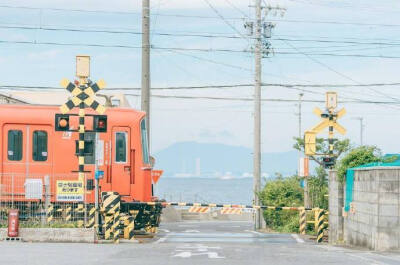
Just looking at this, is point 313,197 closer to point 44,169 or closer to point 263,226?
point 263,226

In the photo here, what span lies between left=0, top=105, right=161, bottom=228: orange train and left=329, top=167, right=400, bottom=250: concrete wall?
7676mm

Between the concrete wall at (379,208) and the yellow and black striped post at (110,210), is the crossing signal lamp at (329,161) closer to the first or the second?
the concrete wall at (379,208)

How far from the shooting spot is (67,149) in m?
27.2

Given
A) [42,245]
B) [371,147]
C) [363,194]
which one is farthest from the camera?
[371,147]

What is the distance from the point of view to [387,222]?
68.3ft

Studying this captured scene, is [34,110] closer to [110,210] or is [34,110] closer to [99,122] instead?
[99,122]

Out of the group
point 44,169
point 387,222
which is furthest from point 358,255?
point 44,169

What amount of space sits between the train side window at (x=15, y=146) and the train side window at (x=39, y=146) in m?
0.46

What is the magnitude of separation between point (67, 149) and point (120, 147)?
179 centimetres

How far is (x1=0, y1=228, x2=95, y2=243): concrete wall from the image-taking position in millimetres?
22125

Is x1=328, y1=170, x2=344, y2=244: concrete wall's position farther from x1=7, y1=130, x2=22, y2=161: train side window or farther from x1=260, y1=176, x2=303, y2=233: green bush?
x1=260, y1=176, x2=303, y2=233: green bush

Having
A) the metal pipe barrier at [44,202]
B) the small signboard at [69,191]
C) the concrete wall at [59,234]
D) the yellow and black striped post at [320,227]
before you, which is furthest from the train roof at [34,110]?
the yellow and black striped post at [320,227]

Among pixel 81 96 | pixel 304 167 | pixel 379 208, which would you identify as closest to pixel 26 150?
pixel 81 96

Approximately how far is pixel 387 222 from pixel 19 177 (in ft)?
39.5
